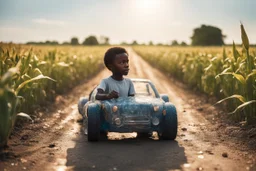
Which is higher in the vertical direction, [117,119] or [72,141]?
[117,119]

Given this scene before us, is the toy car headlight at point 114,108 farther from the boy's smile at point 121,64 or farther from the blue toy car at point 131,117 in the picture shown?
the boy's smile at point 121,64

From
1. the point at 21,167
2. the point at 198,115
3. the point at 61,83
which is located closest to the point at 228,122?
the point at 198,115

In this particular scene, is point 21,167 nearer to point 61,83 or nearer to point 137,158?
point 137,158

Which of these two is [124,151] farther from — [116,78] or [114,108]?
[116,78]

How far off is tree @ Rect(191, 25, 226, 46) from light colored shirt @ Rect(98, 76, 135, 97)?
98.7m

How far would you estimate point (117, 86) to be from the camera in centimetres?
803

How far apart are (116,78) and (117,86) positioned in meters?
0.15

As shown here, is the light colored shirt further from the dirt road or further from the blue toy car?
the dirt road

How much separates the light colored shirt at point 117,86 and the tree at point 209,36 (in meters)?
98.7

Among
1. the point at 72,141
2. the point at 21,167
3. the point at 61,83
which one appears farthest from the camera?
the point at 61,83

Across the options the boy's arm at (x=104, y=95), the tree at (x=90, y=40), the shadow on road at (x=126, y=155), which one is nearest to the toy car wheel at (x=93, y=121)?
the shadow on road at (x=126, y=155)

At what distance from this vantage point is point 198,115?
1149 cm

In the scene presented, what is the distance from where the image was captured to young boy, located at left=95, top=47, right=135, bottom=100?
7.84m

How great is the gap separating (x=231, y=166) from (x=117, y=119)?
7.09 feet
